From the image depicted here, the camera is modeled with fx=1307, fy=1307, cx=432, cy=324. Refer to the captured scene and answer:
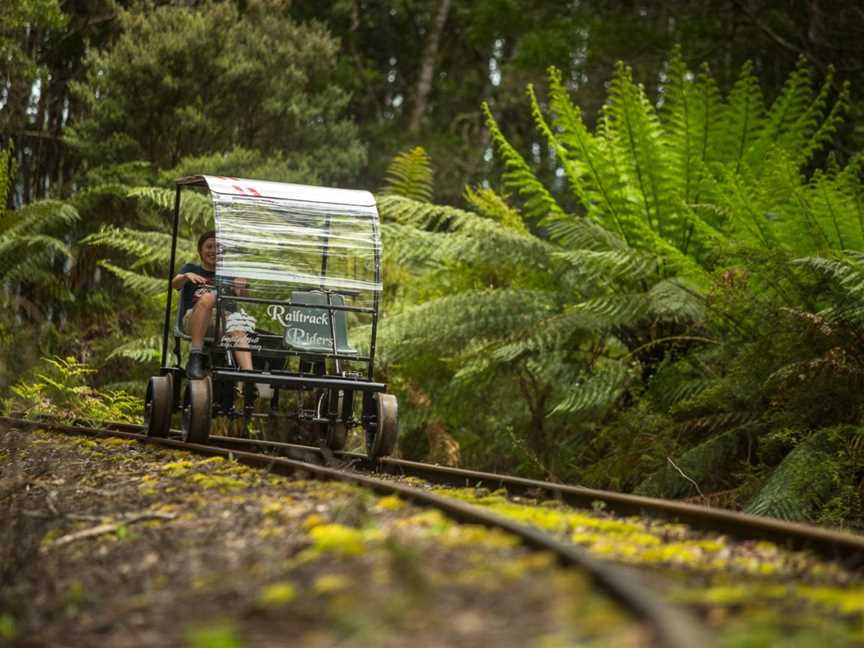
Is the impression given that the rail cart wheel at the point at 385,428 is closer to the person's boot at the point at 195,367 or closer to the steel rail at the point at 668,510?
the steel rail at the point at 668,510

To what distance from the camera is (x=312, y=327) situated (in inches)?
360

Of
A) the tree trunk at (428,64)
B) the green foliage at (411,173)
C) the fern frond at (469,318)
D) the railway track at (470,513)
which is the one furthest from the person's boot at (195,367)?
the tree trunk at (428,64)

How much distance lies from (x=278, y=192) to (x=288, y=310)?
853 millimetres

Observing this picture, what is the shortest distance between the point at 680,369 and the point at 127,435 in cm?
405

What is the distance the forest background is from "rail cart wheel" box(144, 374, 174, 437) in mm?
1886

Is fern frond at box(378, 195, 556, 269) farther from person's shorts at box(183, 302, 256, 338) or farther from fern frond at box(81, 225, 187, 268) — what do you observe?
fern frond at box(81, 225, 187, 268)

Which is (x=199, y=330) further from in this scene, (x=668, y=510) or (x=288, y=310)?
(x=668, y=510)

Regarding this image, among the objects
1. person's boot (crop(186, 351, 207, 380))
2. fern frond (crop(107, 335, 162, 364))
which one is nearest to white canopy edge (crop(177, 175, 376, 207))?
person's boot (crop(186, 351, 207, 380))

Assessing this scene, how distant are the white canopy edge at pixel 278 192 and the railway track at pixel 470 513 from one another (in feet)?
5.81

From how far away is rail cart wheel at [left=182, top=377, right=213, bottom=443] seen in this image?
8.86m

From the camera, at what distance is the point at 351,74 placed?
97.7 feet

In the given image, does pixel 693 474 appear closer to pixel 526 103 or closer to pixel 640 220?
pixel 640 220

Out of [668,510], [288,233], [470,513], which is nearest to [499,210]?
[288,233]

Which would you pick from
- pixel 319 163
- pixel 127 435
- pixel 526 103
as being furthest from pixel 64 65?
pixel 127 435
